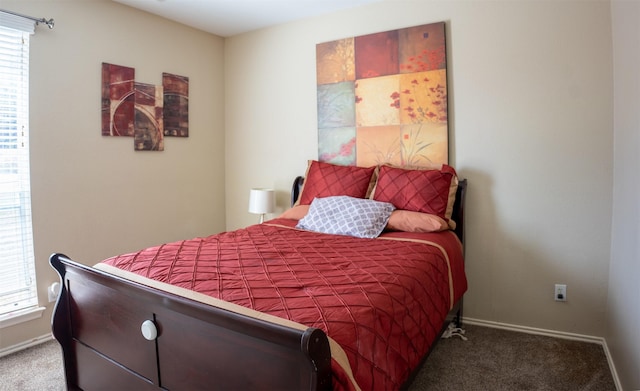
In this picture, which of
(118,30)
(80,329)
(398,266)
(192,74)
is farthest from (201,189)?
(398,266)

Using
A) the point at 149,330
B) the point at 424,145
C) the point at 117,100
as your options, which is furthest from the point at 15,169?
the point at 424,145

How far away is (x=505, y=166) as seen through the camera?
274 centimetres

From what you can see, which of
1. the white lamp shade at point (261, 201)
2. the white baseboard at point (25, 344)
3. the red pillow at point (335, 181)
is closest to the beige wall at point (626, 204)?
the red pillow at point (335, 181)

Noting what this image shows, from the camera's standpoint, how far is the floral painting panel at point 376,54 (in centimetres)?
306

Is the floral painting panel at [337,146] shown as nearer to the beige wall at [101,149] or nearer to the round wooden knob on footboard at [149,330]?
the beige wall at [101,149]

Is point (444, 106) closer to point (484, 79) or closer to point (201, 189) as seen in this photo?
point (484, 79)

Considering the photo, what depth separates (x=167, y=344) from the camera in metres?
1.40

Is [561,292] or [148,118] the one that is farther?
[148,118]

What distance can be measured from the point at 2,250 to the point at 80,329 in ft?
3.87

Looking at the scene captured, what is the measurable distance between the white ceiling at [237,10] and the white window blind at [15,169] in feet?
2.91

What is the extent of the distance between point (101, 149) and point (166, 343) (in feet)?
6.95

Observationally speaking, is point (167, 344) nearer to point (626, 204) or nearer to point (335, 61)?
point (626, 204)

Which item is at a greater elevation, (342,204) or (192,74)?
(192,74)

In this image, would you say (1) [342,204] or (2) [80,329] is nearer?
(2) [80,329]
